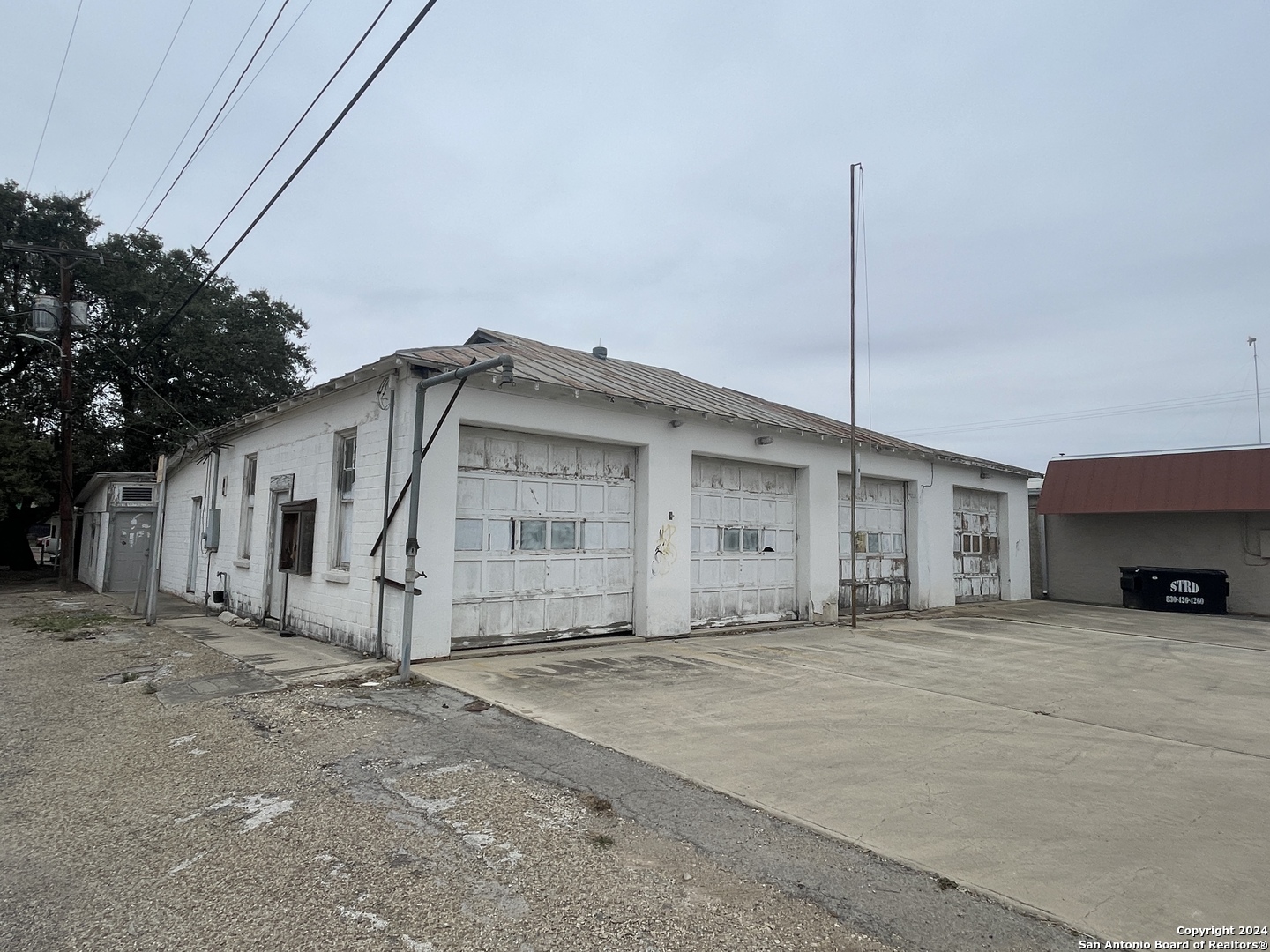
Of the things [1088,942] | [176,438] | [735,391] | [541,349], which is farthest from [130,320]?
[1088,942]

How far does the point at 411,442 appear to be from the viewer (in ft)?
26.9

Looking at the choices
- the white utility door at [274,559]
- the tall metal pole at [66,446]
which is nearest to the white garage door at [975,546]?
the white utility door at [274,559]

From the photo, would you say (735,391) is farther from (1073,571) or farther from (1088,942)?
(1088,942)

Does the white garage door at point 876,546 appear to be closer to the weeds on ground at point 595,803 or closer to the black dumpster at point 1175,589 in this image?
the black dumpster at point 1175,589

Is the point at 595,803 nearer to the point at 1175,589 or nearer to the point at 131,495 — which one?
the point at 1175,589

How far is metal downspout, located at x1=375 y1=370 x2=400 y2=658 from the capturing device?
8.20m

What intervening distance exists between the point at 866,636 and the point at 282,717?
28.2 ft

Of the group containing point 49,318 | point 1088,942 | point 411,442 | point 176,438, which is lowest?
point 1088,942

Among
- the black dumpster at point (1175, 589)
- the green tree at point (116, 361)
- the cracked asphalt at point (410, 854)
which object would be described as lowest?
the cracked asphalt at point (410, 854)

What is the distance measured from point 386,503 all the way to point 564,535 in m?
2.51

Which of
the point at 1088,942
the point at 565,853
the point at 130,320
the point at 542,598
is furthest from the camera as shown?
the point at 130,320

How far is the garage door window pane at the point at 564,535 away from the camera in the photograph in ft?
31.8

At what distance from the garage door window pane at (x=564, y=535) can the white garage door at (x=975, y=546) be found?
10.8 m

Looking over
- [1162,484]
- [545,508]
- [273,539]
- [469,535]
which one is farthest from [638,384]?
[1162,484]
